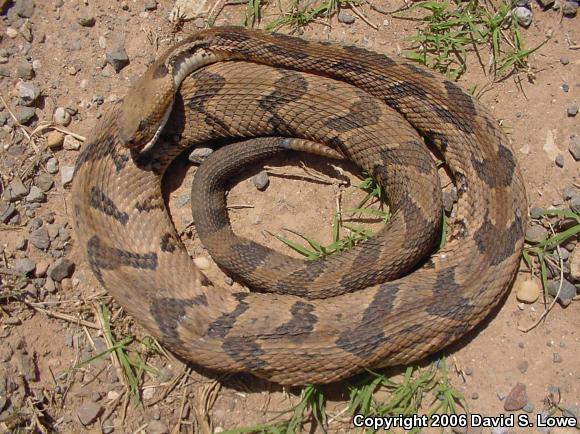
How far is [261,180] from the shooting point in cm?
518

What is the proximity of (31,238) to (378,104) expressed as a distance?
341 cm

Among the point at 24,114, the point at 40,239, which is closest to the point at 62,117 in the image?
the point at 24,114

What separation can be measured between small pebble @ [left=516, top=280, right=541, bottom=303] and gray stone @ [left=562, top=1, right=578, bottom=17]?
2.40m

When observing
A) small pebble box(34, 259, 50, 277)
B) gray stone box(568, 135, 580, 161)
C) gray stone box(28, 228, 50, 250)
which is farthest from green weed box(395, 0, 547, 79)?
small pebble box(34, 259, 50, 277)

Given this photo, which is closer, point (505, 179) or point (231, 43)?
point (505, 179)

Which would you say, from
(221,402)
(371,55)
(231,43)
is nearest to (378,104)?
(371,55)

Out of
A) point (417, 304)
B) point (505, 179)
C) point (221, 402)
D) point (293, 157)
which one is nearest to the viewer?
point (417, 304)

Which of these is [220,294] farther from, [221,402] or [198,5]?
[198,5]

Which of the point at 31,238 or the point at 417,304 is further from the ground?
the point at 417,304

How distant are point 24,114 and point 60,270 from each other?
1.57 metres

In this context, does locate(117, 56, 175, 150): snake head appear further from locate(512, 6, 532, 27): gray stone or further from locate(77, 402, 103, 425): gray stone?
locate(512, 6, 532, 27): gray stone

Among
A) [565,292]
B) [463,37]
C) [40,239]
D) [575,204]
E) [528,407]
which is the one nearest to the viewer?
[528,407]

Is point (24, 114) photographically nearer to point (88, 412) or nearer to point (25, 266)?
point (25, 266)

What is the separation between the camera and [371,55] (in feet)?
16.0
